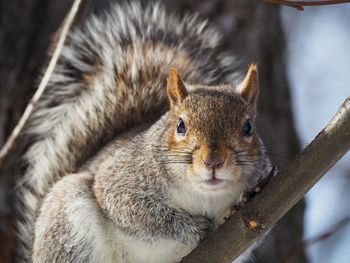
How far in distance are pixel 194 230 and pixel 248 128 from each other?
0.35m

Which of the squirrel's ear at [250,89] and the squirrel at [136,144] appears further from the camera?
the squirrel's ear at [250,89]

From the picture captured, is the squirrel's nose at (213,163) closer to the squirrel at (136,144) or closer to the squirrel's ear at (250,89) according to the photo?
the squirrel at (136,144)

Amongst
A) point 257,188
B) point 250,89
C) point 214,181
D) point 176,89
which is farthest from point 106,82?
point 257,188

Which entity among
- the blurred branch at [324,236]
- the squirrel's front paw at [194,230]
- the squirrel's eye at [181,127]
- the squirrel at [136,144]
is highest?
the squirrel's eye at [181,127]

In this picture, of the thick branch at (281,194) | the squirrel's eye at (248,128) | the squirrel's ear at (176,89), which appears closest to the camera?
the thick branch at (281,194)

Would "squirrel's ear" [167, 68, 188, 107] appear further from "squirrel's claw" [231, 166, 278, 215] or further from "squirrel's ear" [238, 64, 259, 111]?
"squirrel's claw" [231, 166, 278, 215]

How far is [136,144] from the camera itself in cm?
265

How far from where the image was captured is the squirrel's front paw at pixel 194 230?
235 cm

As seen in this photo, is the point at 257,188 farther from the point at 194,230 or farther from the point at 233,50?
the point at 233,50

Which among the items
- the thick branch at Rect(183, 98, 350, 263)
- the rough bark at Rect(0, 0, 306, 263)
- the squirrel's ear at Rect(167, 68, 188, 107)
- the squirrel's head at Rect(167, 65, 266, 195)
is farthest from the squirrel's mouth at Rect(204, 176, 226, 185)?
the rough bark at Rect(0, 0, 306, 263)

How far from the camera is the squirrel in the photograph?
2283mm

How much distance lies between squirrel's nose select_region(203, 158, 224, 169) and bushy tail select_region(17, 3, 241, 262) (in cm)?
91

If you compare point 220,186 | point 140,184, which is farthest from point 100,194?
point 220,186

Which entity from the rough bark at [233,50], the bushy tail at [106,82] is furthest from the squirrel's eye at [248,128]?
the rough bark at [233,50]
